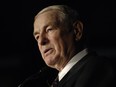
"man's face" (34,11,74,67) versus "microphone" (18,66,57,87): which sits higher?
"man's face" (34,11,74,67)

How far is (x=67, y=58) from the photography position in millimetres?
1797

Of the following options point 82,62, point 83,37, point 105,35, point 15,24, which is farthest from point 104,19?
point 82,62

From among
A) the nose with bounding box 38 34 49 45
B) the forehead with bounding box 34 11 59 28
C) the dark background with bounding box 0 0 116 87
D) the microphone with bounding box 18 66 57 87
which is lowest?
the dark background with bounding box 0 0 116 87

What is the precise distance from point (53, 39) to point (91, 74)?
13.2 inches

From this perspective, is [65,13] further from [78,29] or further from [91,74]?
[91,74]

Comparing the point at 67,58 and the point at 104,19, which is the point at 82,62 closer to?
the point at 67,58

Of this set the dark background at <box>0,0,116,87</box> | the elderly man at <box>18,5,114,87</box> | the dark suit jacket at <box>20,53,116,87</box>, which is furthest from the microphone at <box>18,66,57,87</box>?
the dark background at <box>0,0,116,87</box>

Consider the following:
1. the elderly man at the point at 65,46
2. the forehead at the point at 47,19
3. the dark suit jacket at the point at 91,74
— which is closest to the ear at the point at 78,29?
the elderly man at the point at 65,46

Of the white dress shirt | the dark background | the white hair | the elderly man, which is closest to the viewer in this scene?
the elderly man

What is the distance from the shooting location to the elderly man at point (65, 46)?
5.28 feet

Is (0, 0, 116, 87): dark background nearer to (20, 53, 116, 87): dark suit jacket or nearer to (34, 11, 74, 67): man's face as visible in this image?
(34, 11, 74, 67): man's face

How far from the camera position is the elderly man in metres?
1.61

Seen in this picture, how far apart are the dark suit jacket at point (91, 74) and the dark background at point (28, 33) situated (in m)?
1.43

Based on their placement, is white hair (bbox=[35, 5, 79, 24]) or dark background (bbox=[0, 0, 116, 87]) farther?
Result: dark background (bbox=[0, 0, 116, 87])
